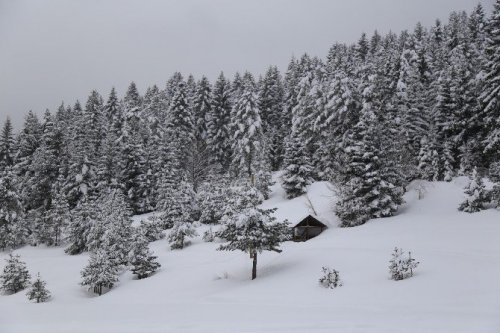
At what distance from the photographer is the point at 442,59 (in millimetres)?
69188

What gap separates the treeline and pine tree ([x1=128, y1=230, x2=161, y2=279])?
679cm

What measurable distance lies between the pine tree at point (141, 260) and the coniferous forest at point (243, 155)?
0.10m

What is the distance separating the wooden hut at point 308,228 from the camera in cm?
3794

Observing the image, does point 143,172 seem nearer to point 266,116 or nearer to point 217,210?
point 217,210

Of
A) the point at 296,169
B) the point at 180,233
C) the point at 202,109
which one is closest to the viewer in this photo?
the point at 180,233

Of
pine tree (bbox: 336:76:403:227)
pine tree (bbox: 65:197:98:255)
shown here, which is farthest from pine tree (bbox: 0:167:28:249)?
pine tree (bbox: 336:76:403:227)

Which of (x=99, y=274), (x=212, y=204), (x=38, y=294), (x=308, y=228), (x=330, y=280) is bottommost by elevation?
(x=38, y=294)

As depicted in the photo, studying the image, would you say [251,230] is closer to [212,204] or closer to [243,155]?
[212,204]

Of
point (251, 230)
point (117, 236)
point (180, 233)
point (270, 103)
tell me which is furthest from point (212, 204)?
point (270, 103)

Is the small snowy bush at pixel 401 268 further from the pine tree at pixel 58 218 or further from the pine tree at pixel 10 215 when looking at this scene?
the pine tree at pixel 10 215

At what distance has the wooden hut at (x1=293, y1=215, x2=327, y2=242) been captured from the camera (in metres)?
37.9

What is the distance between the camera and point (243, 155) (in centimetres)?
5834

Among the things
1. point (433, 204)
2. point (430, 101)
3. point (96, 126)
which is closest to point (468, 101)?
point (430, 101)

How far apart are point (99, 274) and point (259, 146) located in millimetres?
31828
